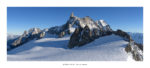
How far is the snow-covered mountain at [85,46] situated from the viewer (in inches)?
616

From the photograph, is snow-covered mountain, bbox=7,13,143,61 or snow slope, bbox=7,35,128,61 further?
snow-covered mountain, bbox=7,13,143,61

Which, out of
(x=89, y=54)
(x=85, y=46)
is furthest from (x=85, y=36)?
(x=89, y=54)

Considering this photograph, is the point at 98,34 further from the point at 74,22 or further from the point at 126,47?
the point at 74,22

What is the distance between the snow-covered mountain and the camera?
51.3 ft

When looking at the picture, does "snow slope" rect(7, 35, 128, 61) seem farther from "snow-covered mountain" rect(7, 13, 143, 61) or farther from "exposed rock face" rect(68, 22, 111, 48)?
Answer: "exposed rock face" rect(68, 22, 111, 48)

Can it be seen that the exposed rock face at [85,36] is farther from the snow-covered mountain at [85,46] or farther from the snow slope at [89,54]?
the snow slope at [89,54]

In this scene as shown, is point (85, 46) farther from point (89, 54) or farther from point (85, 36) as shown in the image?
point (89, 54)

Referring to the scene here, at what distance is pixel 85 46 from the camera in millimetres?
32156

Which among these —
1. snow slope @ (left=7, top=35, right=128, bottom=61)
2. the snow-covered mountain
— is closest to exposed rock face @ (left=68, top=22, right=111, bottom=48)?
the snow-covered mountain

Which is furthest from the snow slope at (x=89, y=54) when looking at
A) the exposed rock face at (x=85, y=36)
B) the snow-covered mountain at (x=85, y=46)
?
the exposed rock face at (x=85, y=36)
